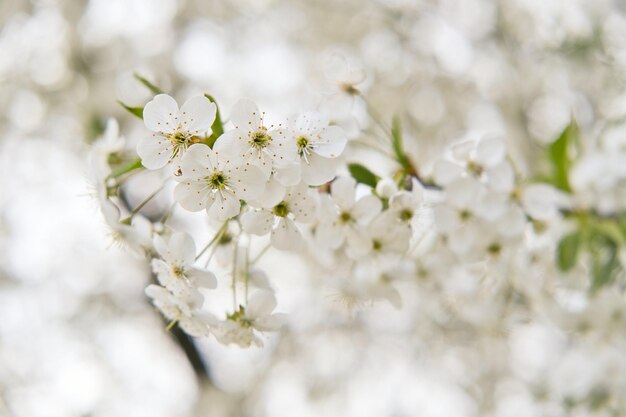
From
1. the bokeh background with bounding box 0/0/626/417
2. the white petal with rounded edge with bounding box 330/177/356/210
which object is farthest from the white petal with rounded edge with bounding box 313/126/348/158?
the bokeh background with bounding box 0/0/626/417

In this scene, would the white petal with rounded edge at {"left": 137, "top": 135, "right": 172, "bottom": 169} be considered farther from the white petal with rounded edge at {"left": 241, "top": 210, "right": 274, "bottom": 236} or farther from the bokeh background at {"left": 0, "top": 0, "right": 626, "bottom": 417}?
the bokeh background at {"left": 0, "top": 0, "right": 626, "bottom": 417}

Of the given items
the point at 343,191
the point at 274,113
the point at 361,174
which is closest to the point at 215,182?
the point at 343,191

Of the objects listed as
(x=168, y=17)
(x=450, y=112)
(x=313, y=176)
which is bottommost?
(x=450, y=112)

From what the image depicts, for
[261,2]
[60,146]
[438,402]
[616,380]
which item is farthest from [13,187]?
[616,380]

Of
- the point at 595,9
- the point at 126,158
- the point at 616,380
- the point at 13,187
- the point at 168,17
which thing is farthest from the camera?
the point at 168,17

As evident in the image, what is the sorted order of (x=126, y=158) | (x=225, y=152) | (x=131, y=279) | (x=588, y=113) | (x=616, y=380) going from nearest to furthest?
(x=225, y=152), (x=126, y=158), (x=616, y=380), (x=588, y=113), (x=131, y=279)

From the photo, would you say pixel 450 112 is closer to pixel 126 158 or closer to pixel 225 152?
pixel 126 158

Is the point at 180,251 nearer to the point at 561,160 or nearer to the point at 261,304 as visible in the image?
the point at 261,304
